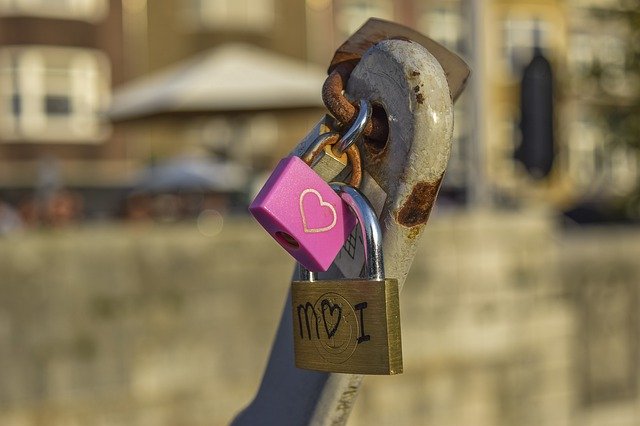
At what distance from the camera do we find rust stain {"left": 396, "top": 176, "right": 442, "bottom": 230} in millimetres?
1358

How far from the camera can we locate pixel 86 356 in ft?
23.4

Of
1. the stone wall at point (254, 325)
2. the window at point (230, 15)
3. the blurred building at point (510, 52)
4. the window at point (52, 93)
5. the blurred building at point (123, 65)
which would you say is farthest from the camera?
the blurred building at point (510, 52)

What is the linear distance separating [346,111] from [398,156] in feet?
0.30

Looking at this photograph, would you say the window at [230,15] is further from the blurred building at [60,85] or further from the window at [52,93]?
the window at [52,93]

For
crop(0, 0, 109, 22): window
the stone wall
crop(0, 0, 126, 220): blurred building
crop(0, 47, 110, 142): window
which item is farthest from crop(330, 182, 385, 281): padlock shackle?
crop(0, 0, 109, 22): window

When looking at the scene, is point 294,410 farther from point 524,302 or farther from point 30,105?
point 30,105

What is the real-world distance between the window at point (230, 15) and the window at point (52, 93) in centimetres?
261

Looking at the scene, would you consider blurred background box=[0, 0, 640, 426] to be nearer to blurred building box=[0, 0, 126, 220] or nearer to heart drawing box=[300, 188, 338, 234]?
→ heart drawing box=[300, 188, 338, 234]

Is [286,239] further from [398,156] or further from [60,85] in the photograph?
[60,85]

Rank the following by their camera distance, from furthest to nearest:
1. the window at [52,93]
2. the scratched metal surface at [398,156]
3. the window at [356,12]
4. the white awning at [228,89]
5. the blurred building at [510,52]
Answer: the window at [356,12], the blurred building at [510,52], the window at [52,93], the white awning at [228,89], the scratched metal surface at [398,156]

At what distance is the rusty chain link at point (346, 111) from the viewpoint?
138cm

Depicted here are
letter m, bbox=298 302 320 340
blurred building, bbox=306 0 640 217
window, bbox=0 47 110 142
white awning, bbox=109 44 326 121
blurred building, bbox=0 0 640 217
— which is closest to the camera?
letter m, bbox=298 302 320 340

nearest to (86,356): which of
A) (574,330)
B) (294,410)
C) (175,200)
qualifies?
(574,330)

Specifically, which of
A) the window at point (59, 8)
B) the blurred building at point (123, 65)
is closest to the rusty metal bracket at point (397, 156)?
the blurred building at point (123, 65)
